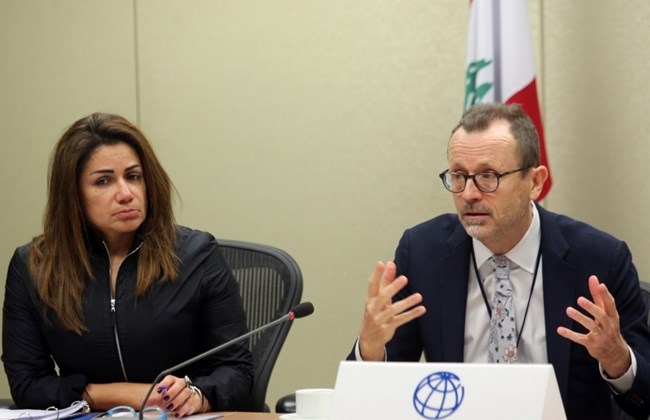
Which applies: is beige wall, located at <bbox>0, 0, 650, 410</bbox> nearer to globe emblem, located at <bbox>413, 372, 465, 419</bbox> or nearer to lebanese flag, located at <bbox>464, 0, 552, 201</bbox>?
Answer: lebanese flag, located at <bbox>464, 0, 552, 201</bbox>

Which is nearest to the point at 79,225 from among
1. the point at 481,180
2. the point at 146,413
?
the point at 146,413

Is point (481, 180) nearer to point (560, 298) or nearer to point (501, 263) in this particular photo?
point (501, 263)

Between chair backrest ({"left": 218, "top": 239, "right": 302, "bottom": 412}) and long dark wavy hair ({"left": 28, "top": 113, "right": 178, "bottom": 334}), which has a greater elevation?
long dark wavy hair ({"left": 28, "top": 113, "right": 178, "bottom": 334})

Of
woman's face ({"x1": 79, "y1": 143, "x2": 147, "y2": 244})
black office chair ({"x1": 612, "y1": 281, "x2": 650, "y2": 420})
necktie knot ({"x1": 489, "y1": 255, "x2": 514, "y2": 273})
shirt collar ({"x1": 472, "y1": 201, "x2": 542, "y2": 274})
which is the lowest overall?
black office chair ({"x1": 612, "y1": 281, "x2": 650, "y2": 420})

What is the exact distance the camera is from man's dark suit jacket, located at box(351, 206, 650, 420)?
2361 mm

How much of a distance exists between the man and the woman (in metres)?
0.60

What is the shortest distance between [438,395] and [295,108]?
310cm

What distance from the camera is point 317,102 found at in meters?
4.57

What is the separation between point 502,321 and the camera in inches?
95.6

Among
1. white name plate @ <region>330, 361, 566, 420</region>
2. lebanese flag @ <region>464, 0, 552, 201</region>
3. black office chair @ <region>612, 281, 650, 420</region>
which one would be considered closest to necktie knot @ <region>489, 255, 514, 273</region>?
black office chair @ <region>612, 281, 650, 420</region>

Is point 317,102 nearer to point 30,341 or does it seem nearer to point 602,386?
point 30,341

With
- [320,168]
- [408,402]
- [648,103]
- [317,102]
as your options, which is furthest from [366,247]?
[408,402]

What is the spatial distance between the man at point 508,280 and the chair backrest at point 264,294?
16.7 inches

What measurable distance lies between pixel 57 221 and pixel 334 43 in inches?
79.9
